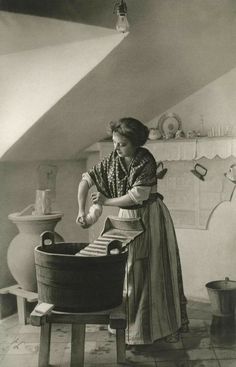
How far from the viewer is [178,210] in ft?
13.5

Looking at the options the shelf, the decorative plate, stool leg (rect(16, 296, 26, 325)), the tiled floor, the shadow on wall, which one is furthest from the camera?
the decorative plate

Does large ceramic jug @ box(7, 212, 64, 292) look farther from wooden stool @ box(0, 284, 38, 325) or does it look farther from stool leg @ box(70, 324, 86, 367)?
stool leg @ box(70, 324, 86, 367)

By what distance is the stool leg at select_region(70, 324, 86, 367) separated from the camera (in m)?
2.30

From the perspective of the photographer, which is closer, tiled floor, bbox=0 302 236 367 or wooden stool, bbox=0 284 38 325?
tiled floor, bbox=0 302 236 367

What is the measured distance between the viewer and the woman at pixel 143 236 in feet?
9.19

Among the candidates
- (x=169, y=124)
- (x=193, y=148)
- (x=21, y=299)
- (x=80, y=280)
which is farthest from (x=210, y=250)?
(x=80, y=280)

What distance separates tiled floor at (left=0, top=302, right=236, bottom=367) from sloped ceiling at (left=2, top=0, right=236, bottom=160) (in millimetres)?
1360

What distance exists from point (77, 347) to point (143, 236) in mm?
850

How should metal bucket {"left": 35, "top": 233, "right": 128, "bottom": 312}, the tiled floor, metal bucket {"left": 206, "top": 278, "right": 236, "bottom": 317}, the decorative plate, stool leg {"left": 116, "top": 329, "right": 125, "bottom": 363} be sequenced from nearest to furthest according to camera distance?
1. metal bucket {"left": 35, "top": 233, "right": 128, "bottom": 312}
2. stool leg {"left": 116, "top": 329, "right": 125, "bottom": 363}
3. the tiled floor
4. metal bucket {"left": 206, "top": 278, "right": 236, "bottom": 317}
5. the decorative plate

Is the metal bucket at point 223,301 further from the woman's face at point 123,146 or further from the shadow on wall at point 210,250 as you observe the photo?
the woman's face at point 123,146

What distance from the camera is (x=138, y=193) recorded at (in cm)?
275

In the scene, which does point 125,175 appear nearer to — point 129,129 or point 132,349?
point 129,129

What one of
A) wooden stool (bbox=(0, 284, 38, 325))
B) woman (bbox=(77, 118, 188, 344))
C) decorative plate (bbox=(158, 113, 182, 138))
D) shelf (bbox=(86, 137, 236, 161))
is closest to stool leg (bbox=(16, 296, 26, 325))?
wooden stool (bbox=(0, 284, 38, 325))

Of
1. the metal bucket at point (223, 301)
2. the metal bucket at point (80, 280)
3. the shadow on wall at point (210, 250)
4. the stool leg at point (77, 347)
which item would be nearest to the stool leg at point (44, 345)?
the stool leg at point (77, 347)
